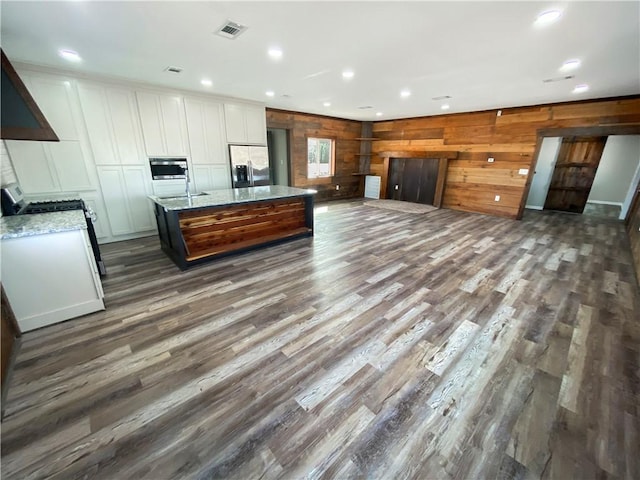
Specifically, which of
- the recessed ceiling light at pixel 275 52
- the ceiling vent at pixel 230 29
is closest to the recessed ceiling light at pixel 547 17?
the recessed ceiling light at pixel 275 52

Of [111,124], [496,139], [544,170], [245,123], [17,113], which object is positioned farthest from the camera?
[544,170]

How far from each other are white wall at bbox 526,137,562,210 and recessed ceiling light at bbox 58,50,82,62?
31.1 ft

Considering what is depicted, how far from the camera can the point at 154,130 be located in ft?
14.3

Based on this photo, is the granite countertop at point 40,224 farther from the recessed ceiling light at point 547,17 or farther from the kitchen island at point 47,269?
the recessed ceiling light at point 547,17

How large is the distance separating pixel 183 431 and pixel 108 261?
325 cm

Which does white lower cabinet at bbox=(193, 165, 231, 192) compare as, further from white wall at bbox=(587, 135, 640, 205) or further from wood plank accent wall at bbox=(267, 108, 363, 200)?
white wall at bbox=(587, 135, 640, 205)

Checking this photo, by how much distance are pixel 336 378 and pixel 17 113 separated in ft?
11.3

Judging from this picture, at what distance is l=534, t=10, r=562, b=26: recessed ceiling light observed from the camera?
1.99 metres

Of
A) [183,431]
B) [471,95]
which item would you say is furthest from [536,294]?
[471,95]

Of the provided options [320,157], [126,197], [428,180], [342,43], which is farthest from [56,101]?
[428,180]

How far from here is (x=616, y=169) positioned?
6508 mm

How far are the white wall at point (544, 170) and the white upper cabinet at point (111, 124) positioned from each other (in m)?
9.34

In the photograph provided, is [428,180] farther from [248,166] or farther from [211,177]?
[211,177]

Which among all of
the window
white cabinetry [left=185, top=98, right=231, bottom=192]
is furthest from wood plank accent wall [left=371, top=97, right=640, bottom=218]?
white cabinetry [left=185, top=98, right=231, bottom=192]
